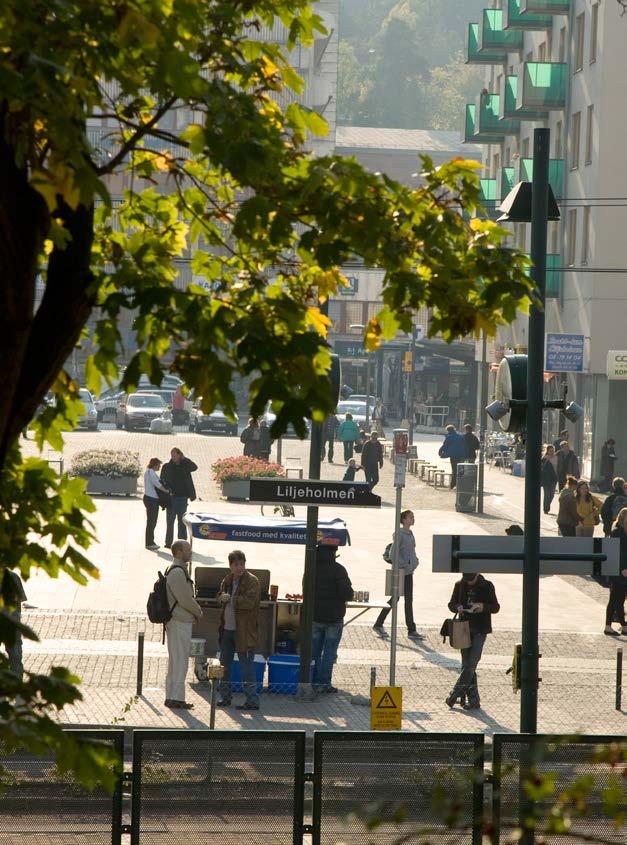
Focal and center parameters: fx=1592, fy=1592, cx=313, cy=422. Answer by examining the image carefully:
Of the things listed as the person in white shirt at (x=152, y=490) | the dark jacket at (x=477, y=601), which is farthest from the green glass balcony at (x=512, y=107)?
the dark jacket at (x=477, y=601)

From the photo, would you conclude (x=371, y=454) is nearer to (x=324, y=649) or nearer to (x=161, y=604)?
(x=324, y=649)

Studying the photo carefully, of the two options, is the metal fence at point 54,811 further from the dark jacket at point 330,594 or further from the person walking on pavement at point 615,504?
the person walking on pavement at point 615,504

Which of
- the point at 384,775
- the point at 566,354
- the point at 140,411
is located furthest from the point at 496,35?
the point at 384,775

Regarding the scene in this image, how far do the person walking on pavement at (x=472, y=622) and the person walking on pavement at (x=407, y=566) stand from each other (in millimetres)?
3334

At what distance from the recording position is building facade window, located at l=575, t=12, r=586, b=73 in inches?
1907

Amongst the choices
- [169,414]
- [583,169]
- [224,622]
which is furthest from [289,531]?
[169,414]

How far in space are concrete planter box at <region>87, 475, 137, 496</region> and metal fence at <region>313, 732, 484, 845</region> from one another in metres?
28.0

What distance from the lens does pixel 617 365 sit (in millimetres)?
43312

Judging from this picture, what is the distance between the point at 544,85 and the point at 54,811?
44.3 m

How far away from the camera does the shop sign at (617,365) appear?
43219mm

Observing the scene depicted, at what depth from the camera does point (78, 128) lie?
4645mm

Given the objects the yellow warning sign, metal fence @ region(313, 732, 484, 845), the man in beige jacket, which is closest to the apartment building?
the man in beige jacket

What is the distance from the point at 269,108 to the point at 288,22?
462mm

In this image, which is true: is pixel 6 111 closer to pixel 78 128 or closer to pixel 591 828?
pixel 78 128
